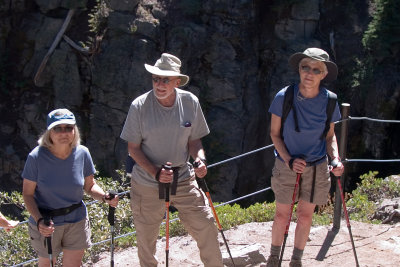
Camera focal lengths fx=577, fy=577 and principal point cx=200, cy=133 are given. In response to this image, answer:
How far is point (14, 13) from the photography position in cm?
1920

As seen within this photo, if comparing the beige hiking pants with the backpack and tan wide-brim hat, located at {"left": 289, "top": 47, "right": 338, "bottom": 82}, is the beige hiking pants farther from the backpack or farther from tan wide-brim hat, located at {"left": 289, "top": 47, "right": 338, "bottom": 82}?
tan wide-brim hat, located at {"left": 289, "top": 47, "right": 338, "bottom": 82}


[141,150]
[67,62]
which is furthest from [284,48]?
[141,150]

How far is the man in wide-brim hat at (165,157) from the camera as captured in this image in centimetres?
439

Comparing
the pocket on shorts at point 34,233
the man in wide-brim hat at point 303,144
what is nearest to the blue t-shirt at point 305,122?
the man in wide-brim hat at point 303,144

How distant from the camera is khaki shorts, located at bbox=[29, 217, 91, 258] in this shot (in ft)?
14.2

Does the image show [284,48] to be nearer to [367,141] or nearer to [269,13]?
[269,13]

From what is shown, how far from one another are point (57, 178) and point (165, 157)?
2.72 ft

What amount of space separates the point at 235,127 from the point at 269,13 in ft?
13.1

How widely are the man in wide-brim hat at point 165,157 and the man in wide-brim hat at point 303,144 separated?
66 cm

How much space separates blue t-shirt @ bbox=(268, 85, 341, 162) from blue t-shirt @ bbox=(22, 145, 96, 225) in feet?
5.37

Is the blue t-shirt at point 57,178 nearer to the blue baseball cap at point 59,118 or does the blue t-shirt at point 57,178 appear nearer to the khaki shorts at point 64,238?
the khaki shorts at point 64,238

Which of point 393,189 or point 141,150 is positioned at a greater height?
point 141,150

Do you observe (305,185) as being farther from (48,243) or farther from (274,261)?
(48,243)

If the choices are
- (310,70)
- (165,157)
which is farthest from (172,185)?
(310,70)
